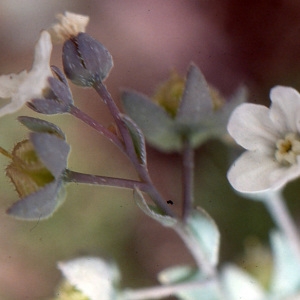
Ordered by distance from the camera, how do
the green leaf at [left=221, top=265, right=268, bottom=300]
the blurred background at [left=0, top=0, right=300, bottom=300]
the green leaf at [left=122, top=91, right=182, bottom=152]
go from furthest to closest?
the blurred background at [left=0, top=0, right=300, bottom=300] → the green leaf at [left=221, top=265, right=268, bottom=300] → the green leaf at [left=122, top=91, right=182, bottom=152]

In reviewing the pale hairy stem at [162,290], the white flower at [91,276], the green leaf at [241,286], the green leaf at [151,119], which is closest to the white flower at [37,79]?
the green leaf at [151,119]

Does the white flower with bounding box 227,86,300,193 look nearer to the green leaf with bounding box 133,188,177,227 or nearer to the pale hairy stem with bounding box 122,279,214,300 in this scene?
the green leaf with bounding box 133,188,177,227

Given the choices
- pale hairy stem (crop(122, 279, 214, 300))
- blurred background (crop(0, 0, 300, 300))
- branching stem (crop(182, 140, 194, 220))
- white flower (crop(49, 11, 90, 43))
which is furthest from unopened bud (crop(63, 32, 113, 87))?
blurred background (crop(0, 0, 300, 300))

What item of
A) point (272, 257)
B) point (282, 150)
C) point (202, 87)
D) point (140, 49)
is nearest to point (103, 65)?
point (202, 87)

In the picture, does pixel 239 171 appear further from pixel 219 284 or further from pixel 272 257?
pixel 272 257

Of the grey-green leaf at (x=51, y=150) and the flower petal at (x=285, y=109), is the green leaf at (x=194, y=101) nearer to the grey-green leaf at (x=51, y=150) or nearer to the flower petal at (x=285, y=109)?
the flower petal at (x=285, y=109)

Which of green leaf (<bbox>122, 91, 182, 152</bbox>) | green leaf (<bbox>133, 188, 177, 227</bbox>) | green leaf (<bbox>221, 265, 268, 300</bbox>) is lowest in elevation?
green leaf (<bbox>133, 188, 177, 227</bbox>)

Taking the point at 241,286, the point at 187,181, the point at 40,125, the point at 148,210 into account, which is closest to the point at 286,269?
the point at 241,286
